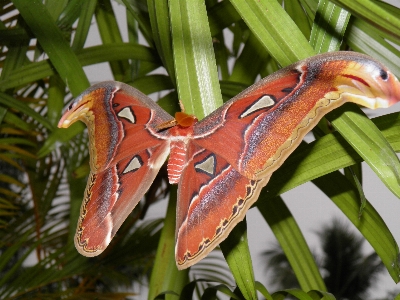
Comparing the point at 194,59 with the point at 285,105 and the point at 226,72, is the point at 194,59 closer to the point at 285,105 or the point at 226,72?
the point at 285,105

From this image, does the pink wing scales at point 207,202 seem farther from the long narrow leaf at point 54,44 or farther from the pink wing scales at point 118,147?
the long narrow leaf at point 54,44

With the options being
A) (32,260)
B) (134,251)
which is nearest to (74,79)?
(134,251)

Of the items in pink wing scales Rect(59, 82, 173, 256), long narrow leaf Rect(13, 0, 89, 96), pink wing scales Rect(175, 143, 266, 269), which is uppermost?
long narrow leaf Rect(13, 0, 89, 96)

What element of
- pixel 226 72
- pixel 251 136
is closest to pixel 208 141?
pixel 251 136

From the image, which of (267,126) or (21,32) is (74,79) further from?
(267,126)

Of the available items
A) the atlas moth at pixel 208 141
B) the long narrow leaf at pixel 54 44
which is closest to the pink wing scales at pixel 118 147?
the atlas moth at pixel 208 141

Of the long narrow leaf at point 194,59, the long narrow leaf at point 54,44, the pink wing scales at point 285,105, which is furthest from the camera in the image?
the long narrow leaf at point 54,44

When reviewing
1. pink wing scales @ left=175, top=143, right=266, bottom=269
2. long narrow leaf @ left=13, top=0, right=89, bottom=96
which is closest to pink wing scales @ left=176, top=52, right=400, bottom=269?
pink wing scales @ left=175, top=143, right=266, bottom=269

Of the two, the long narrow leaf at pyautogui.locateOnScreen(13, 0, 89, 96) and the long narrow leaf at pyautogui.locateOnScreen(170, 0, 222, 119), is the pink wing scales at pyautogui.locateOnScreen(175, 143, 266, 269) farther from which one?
the long narrow leaf at pyautogui.locateOnScreen(13, 0, 89, 96)
